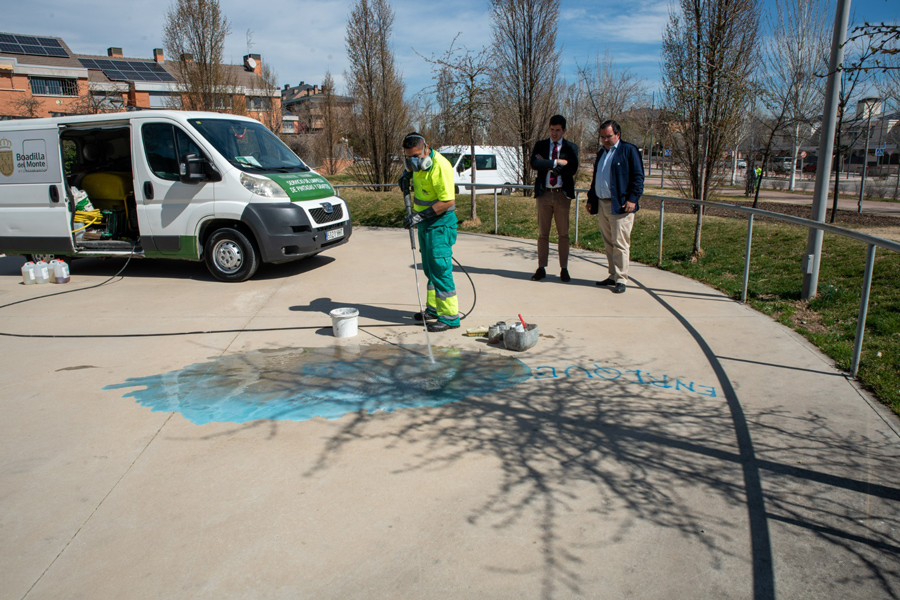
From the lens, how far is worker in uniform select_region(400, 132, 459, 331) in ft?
18.4

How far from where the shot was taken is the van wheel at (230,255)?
305 inches

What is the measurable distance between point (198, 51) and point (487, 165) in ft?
33.8

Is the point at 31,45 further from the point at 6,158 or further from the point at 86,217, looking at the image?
the point at 86,217

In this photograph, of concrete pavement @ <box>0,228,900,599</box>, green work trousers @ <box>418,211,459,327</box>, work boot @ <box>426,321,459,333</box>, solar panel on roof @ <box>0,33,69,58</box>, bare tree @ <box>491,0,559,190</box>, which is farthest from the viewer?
solar panel on roof @ <box>0,33,69,58</box>

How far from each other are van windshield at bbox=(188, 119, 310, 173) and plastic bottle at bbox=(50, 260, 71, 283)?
9.52ft

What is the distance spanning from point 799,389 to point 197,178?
705 centimetres

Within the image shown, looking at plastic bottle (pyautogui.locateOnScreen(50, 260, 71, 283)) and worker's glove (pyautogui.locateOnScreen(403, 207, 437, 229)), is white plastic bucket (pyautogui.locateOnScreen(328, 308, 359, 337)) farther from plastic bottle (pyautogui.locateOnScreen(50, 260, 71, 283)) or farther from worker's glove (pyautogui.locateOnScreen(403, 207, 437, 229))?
plastic bottle (pyautogui.locateOnScreen(50, 260, 71, 283))

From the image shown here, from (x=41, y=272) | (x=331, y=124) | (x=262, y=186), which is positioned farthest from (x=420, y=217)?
(x=331, y=124)

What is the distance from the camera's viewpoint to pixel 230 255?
25.7ft

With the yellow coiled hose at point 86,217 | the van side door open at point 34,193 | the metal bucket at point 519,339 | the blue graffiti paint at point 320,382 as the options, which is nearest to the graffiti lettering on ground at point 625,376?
the blue graffiti paint at point 320,382

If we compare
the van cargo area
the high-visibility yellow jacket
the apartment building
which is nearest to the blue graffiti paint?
the high-visibility yellow jacket

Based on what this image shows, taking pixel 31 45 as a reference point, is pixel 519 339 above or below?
below

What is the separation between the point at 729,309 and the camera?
6.51 m

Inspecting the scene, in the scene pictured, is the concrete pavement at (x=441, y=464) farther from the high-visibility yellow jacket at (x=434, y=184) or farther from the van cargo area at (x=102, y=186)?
the van cargo area at (x=102, y=186)
